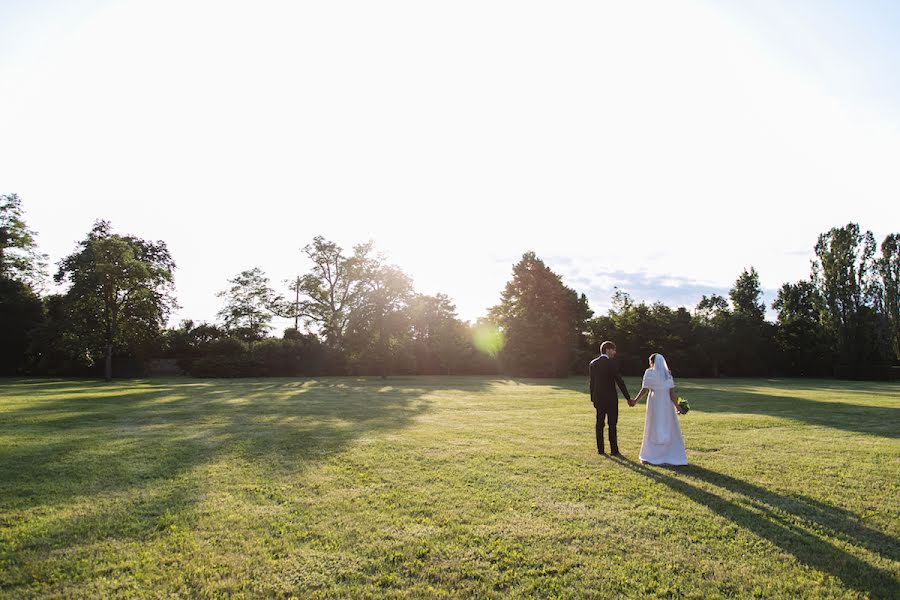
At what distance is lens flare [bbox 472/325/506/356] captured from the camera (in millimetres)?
50469

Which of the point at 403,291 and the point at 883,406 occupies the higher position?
the point at 403,291

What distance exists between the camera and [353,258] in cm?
5134

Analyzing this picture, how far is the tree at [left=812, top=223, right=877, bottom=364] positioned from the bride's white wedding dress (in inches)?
2316

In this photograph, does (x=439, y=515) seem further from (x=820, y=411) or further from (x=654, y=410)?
(x=820, y=411)

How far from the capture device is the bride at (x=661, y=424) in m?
9.12

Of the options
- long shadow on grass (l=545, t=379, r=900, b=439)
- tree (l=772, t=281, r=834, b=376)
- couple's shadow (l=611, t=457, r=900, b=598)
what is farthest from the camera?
tree (l=772, t=281, r=834, b=376)

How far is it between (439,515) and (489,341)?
46083 mm

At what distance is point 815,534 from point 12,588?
8.10 metres

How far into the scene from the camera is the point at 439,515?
6.07 metres

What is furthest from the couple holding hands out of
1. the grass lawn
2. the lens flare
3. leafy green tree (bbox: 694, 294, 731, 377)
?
leafy green tree (bbox: 694, 294, 731, 377)

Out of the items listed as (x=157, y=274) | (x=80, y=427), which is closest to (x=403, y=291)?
(x=157, y=274)

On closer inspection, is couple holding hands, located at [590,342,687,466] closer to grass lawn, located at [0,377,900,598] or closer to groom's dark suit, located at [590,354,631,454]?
groom's dark suit, located at [590,354,631,454]

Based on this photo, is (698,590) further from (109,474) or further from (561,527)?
(109,474)

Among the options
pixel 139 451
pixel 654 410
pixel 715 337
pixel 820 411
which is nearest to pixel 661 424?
pixel 654 410
